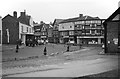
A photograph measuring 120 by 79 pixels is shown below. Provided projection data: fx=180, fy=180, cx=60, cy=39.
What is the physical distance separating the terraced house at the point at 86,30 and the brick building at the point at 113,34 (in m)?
47.2

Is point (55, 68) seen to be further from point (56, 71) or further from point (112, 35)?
point (112, 35)

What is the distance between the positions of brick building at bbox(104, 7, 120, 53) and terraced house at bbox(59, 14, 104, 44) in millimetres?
47213

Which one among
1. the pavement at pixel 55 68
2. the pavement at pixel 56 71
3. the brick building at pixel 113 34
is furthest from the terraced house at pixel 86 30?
the pavement at pixel 56 71

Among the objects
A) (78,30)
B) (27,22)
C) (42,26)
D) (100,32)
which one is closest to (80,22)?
(78,30)

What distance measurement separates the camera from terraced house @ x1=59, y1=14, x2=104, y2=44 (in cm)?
7662

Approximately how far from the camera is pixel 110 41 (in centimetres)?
2836

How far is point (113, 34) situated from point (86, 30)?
5076cm

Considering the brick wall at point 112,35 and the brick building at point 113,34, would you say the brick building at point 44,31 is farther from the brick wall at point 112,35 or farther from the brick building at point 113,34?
the brick wall at point 112,35

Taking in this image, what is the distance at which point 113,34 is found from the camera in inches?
1107

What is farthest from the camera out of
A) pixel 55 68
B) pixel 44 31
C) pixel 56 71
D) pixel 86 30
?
pixel 44 31

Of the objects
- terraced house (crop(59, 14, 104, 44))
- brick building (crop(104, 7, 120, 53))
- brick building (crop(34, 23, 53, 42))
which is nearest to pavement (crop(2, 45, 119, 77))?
brick building (crop(104, 7, 120, 53))

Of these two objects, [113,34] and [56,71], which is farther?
[113,34]

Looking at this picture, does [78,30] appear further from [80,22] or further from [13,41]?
[13,41]

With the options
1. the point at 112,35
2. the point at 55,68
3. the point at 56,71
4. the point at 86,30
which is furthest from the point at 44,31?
the point at 56,71
